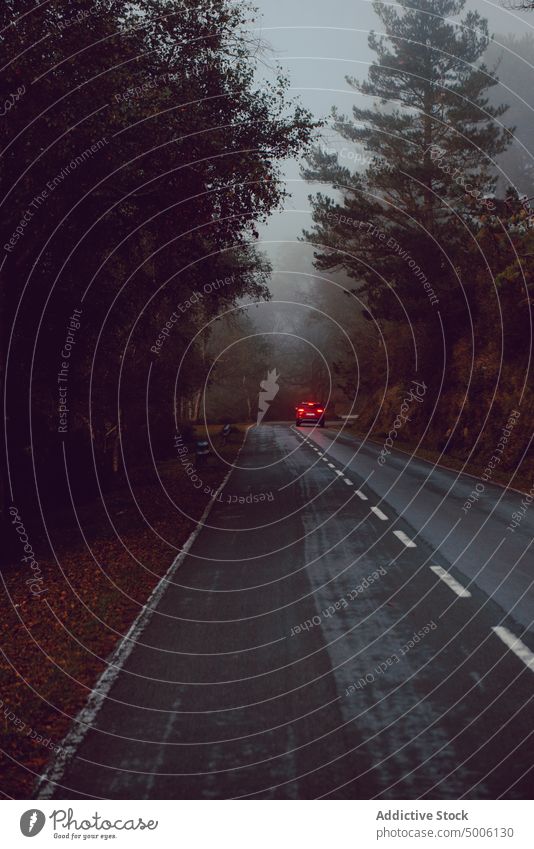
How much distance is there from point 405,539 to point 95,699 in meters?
8.36

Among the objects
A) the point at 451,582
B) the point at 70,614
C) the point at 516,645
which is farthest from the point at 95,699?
the point at 451,582

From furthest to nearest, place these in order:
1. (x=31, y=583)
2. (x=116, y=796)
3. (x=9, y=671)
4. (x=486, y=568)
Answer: (x=31, y=583) < (x=486, y=568) < (x=9, y=671) < (x=116, y=796)

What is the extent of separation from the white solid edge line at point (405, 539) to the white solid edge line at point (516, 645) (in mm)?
5127

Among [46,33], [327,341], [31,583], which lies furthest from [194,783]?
[327,341]

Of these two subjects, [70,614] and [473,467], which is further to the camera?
[473,467]

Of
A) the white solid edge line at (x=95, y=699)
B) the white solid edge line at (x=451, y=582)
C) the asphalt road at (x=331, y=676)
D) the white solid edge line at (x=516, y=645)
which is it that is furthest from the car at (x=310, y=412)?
the white solid edge line at (x=516, y=645)

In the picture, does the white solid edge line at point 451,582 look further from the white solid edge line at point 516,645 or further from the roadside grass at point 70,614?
the roadside grass at point 70,614

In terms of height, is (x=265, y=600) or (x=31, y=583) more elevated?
(x=265, y=600)

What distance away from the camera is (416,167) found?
40.9 m

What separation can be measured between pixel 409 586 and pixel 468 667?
3.44 metres

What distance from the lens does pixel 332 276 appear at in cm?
9738

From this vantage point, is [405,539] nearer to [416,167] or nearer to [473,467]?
[473,467]

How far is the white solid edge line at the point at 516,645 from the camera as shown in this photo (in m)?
7.87

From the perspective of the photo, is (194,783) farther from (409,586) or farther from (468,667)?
(409,586)
